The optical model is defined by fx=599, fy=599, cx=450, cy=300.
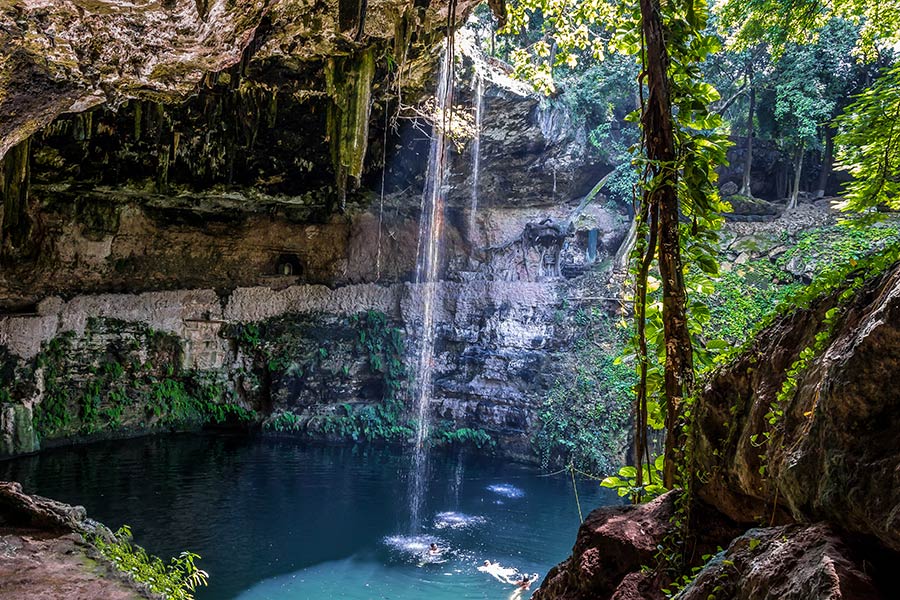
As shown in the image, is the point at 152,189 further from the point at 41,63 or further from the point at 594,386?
the point at 594,386

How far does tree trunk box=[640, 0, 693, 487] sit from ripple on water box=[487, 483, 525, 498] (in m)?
8.42

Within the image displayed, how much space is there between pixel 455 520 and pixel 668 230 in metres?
7.76

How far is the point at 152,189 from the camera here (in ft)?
38.4

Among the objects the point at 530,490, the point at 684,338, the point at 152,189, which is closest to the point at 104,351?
the point at 152,189

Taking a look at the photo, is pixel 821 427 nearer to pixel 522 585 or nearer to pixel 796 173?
pixel 522 585

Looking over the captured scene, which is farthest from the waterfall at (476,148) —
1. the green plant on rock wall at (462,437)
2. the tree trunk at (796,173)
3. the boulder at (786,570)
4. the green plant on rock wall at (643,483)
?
the boulder at (786,570)

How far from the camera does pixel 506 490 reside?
10.5 meters

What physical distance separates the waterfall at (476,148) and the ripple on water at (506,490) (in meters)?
5.95

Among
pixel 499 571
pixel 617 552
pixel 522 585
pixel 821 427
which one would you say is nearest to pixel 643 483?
→ pixel 617 552

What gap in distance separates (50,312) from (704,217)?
1255cm

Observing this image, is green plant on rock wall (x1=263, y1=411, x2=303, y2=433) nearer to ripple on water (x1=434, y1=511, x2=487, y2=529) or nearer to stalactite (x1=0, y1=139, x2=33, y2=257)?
ripple on water (x1=434, y1=511, x2=487, y2=529)

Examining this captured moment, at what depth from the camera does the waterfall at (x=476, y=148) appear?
35.3 ft

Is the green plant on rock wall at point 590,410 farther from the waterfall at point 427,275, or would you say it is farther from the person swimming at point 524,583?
the person swimming at point 524,583

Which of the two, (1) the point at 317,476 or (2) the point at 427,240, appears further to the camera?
(2) the point at 427,240
